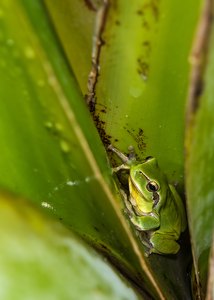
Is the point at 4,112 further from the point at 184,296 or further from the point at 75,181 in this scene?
the point at 184,296

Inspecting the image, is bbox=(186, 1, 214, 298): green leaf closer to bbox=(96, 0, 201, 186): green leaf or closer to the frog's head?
bbox=(96, 0, 201, 186): green leaf

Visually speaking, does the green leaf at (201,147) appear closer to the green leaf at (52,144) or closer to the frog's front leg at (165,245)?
the green leaf at (52,144)

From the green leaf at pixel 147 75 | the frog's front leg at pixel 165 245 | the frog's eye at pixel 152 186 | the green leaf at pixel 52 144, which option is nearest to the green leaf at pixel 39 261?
the green leaf at pixel 52 144

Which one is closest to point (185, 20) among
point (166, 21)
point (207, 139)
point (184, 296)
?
point (166, 21)

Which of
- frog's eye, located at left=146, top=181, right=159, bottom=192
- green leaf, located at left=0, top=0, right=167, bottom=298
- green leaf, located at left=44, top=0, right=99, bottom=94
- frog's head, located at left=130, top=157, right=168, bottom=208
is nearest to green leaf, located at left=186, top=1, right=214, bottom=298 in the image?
green leaf, located at left=0, top=0, right=167, bottom=298

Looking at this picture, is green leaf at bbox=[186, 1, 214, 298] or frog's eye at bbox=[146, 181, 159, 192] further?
frog's eye at bbox=[146, 181, 159, 192]

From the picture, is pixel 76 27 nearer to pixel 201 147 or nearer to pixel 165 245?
pixel 201 147

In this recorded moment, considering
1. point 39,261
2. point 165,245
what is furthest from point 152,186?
point 39,261
